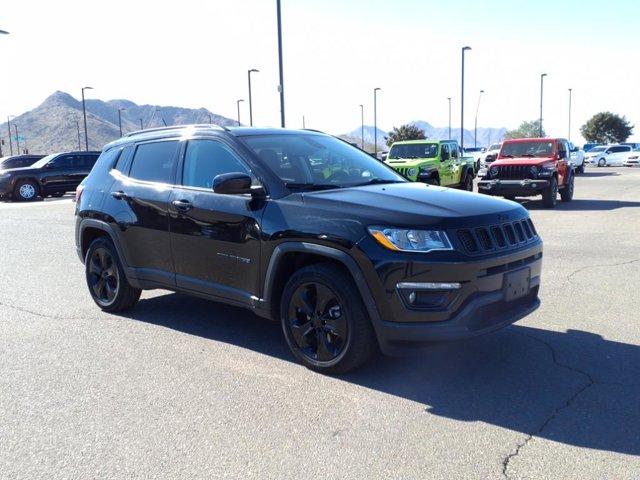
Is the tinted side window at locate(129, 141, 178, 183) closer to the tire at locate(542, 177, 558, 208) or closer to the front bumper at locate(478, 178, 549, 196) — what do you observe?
the front bumper at locate(478, 178, 549, 196)

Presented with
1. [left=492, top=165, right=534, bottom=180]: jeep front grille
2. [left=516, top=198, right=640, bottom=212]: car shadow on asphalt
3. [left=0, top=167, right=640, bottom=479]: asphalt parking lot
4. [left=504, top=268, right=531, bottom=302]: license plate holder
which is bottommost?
[left=516, top=198, right=640, bottom=212]: car shadow on asphalt

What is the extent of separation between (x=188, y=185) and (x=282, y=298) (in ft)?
4.68

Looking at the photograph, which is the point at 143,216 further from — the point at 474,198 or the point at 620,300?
the point at 620,300

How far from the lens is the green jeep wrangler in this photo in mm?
16875

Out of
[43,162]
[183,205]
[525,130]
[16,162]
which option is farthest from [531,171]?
[525,130]

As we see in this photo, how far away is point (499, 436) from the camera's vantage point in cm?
351

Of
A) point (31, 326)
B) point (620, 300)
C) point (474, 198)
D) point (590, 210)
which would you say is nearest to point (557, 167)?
point (590, 210)

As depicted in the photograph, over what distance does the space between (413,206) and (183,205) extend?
79.6 inches

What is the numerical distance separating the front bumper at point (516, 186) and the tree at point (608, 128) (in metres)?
76.1

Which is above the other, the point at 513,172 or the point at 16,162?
the point at 16,162

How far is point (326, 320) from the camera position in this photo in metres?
4.41

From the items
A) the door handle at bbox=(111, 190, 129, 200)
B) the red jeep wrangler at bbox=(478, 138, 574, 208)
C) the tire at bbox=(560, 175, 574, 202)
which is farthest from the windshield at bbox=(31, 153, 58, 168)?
the door handle at bbox=(111, 190, 129, 200)

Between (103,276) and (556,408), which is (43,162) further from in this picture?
(556,408)

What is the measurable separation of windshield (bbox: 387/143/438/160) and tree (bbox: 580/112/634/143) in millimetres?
74777
